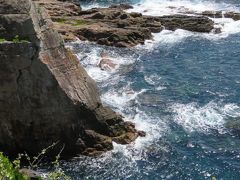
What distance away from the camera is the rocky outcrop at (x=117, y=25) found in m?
58.7

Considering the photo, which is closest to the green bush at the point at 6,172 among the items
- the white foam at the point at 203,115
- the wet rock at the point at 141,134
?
the wet rock at the point at 141,134

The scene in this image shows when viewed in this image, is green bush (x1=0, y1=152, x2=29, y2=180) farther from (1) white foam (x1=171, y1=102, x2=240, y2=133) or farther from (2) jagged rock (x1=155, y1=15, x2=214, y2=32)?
(2) jagged rock (x1=155, y1=15, x2=214, y2=32)

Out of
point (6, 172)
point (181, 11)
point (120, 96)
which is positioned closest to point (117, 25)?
point (181, 11)

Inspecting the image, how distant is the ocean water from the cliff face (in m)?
2.06

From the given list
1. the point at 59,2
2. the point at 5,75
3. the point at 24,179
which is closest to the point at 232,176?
the point at 5,75

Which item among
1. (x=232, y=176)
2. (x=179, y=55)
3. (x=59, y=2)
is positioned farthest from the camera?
(x=59, y=2)

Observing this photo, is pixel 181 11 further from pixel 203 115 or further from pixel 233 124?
pixel 233 124

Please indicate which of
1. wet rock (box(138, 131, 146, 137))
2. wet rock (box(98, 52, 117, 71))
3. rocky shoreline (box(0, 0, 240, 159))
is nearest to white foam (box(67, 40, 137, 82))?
wet rock (box(98, 52, 117, 71))

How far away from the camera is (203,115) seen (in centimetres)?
3797

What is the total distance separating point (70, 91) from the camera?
31016 mm

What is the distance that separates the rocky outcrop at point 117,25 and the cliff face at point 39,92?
1039 inches

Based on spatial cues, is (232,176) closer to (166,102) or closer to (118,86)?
(166,102)

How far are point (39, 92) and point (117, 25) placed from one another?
3399cm

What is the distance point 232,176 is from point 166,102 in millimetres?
12394
